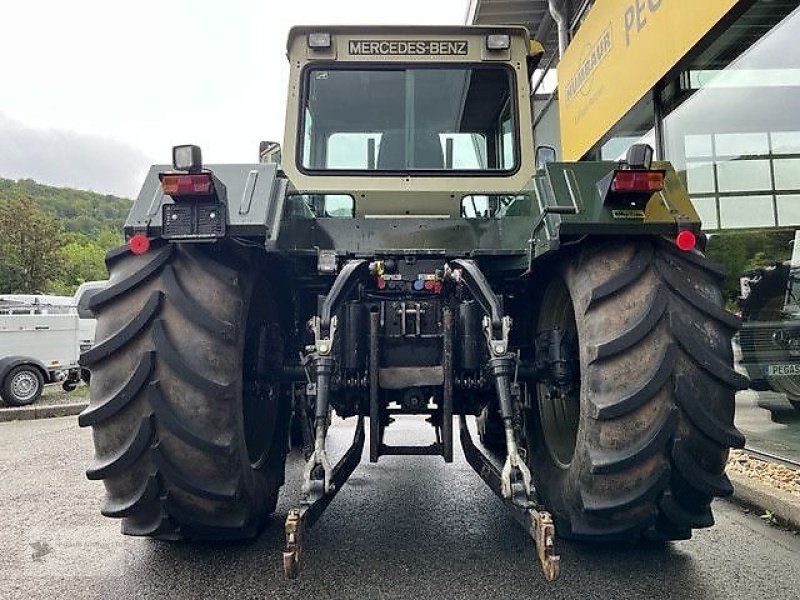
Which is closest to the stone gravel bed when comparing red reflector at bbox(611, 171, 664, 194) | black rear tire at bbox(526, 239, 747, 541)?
black rear tire at bbox(526, 239, 747, 541)

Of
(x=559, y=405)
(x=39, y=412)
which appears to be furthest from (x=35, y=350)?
(x=559, y=405)

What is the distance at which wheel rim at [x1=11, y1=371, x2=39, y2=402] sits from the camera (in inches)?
429

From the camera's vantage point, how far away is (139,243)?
2.76 meters

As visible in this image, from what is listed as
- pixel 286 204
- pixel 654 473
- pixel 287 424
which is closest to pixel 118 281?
pixel 286 204

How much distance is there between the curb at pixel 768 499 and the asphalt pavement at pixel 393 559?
0.34ft

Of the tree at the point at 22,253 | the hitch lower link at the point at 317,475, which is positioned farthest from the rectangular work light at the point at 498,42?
the tree at the point at 22,253

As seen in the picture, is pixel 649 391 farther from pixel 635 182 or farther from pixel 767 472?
pixel 767 472

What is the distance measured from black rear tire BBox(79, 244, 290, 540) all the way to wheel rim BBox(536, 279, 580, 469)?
1559 millimetres

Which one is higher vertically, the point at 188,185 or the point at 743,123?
the point at 743,123

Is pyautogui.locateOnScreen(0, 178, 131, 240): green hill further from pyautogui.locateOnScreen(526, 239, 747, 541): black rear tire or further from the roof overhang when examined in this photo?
pyautogui.locateOnScreen(526, 239, 747, 541): black rear tire

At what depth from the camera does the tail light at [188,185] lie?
2.64m

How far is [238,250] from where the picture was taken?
299 centimetres

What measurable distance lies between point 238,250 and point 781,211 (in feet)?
14.1

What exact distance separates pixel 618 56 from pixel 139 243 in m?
5.19
